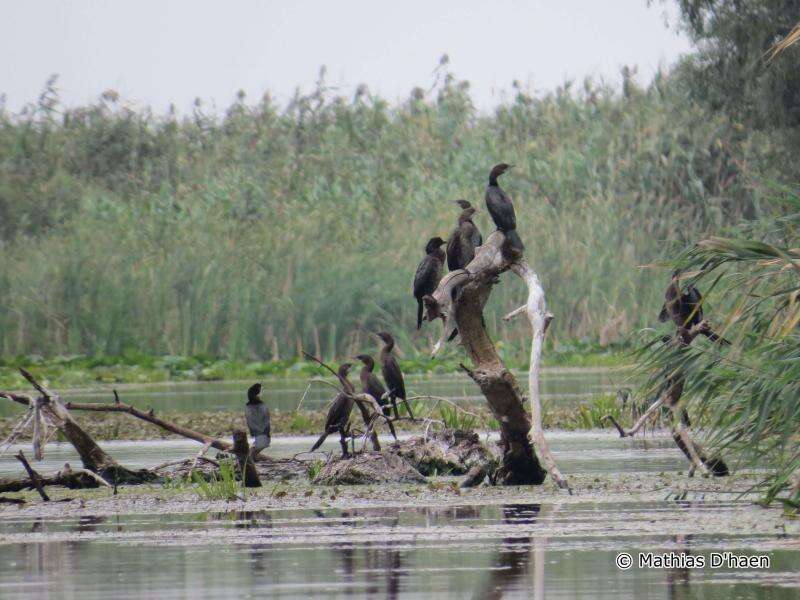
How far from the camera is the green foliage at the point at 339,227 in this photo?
2980 cm

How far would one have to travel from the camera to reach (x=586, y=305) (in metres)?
30.4

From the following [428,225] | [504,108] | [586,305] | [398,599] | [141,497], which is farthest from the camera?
[504,108]

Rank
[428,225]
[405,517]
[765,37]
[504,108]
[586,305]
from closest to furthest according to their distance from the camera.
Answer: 1. [405,517]
2. [765,37]
3. [586,305]
4. [428,225]
5. [504,108]

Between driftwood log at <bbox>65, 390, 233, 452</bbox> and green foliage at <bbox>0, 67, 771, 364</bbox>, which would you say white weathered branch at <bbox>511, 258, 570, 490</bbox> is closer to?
driftwood log at <bbox>65, 390, 233, 452</bbox>

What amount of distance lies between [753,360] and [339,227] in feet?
74.5

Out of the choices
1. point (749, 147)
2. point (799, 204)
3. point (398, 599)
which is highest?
point (749, 147)

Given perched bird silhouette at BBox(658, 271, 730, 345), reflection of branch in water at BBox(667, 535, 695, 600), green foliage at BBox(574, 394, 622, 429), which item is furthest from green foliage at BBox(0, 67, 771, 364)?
reflection of branch in water at BBox(667, 535, 695, 600)

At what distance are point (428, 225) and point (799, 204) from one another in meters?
22.3

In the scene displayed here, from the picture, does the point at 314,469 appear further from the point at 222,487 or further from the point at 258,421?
the point at 222,487

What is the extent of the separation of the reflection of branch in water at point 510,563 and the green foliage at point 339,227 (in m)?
13.1

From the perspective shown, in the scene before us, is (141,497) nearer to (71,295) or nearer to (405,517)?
(405,517)

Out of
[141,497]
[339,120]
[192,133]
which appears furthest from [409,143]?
[141,497]

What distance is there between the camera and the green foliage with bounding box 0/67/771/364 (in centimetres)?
2980

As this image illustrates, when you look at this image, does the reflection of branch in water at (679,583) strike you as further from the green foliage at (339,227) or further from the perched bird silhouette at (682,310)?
the green foliage at (339,227)
